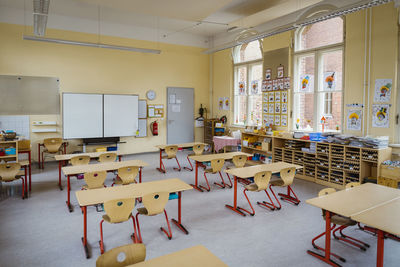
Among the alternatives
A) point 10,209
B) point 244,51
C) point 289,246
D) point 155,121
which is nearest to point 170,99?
point 155,121

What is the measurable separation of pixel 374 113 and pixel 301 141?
1.68 meters

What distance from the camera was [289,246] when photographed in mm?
3365

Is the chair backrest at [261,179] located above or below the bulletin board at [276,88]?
below

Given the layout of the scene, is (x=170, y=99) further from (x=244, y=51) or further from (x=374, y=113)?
(x=374, y=113)

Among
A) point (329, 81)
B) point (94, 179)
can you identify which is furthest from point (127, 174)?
point (329, 81)

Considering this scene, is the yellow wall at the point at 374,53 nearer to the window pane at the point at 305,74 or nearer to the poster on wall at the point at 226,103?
the window pane at the point at 305,74

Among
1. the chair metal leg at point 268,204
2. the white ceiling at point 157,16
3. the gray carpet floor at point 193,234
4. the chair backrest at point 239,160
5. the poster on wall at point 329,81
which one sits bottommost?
the gray carpet floor at point 193,234

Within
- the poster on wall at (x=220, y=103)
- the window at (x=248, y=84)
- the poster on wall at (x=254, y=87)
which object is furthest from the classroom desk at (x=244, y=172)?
the poster on wall at (x=220, y=103)

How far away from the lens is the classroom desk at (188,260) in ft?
6.06

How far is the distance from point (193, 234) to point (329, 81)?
4846 millimetres

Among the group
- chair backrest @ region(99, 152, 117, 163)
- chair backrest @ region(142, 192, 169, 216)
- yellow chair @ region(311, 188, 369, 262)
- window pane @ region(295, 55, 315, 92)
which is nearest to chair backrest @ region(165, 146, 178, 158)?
chair backrest @ region(99, 152, 117, 163)

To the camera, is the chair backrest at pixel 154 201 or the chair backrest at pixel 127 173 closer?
the chair backrest at pixel 154 201

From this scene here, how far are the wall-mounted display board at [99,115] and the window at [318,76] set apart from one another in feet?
16.3

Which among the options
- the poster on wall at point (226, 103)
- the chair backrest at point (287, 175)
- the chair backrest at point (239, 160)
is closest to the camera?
the chair backrest at point (287, 175)
